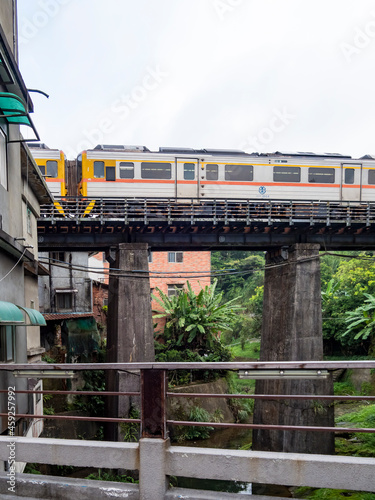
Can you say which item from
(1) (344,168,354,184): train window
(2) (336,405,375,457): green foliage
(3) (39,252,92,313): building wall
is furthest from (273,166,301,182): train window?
(3) (39,252,92,313): building wall

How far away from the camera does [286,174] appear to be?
2245 cm

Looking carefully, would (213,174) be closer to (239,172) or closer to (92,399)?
(239,172)

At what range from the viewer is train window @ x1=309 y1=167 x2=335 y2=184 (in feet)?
74.6

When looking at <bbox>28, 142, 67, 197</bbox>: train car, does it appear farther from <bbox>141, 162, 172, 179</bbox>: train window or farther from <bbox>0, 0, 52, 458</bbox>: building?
<bbox>0, 0, 52, 458</bbox>: building

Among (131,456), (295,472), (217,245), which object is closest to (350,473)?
(295,472)

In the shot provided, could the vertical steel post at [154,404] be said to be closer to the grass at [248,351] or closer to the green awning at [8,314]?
the green awning at [8,314]

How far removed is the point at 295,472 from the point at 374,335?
81.3ft

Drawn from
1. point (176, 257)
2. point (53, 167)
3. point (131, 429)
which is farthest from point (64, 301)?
point (131, 429)

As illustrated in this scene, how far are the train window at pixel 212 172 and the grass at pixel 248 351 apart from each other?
62.8 ft

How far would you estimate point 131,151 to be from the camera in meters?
21.2

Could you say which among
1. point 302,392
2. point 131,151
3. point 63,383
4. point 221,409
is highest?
point 131,151

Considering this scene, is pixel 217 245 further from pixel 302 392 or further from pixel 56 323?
pixel 56 323

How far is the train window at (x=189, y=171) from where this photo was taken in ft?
70.7

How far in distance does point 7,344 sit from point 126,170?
1348 centimetres
